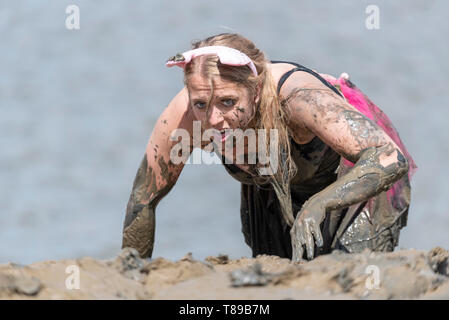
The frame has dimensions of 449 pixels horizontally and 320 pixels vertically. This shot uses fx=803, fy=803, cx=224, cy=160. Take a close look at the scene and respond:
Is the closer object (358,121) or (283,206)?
(358,121)

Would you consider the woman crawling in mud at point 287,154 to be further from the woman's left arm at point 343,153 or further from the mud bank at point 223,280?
the mud bank at point 223,280

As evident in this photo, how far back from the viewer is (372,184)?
9.54ft

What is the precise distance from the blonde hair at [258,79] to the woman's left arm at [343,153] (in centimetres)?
9

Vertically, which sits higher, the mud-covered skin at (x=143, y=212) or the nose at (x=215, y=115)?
the nose at (x=215, y=115)

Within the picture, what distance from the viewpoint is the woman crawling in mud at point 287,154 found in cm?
295

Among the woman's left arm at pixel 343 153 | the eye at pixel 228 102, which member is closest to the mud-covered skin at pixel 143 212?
the eye at pixel 228 102

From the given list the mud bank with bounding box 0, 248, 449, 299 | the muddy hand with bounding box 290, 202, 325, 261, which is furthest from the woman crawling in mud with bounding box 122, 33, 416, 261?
the mud bank with bounding box 0, 248, 449, 299

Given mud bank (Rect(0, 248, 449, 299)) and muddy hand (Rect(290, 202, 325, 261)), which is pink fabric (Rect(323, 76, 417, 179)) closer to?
muddy hand (Rect(290, 202, 325, 261))

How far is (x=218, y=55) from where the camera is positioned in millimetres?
3111

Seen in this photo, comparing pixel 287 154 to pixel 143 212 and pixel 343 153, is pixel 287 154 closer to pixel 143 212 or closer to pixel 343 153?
pixel 343 153
